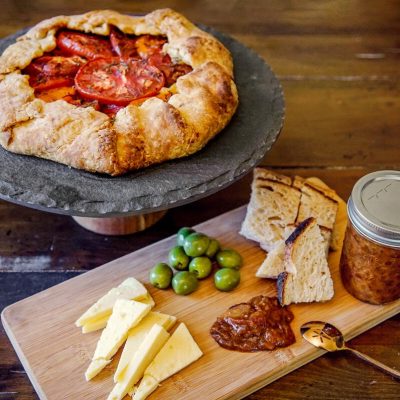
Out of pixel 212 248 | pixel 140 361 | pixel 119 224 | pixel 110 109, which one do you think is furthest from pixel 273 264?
pixel 110 109

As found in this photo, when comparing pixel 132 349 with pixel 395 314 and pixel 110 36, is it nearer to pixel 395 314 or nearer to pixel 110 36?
pixel 395 314

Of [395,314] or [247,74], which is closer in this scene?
[395,314]

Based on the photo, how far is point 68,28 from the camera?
3.13m

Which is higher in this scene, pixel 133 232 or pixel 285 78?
pixel 285 78

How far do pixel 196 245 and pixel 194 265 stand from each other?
0.09m

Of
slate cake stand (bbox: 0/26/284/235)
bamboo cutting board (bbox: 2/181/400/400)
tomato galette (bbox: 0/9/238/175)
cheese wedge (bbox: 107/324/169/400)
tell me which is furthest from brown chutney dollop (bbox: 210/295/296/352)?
tomato galette (bbox: 0/9/238/175)

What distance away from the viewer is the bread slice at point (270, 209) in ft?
8.93

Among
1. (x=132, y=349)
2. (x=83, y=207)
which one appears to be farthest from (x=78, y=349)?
(x=83, y=207)

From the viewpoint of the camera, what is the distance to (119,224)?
293cm

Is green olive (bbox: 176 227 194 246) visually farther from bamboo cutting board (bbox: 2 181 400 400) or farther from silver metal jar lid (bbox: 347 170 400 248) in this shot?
silver metal jar lid (bbox: 347 170 400 248)

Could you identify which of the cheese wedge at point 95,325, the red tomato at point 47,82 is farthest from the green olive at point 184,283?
the red tomato at point 47,82

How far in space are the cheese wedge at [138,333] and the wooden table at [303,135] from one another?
16.7 inches

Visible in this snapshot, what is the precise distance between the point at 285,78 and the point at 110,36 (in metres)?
1.48

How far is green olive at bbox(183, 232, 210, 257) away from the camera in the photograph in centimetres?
262
